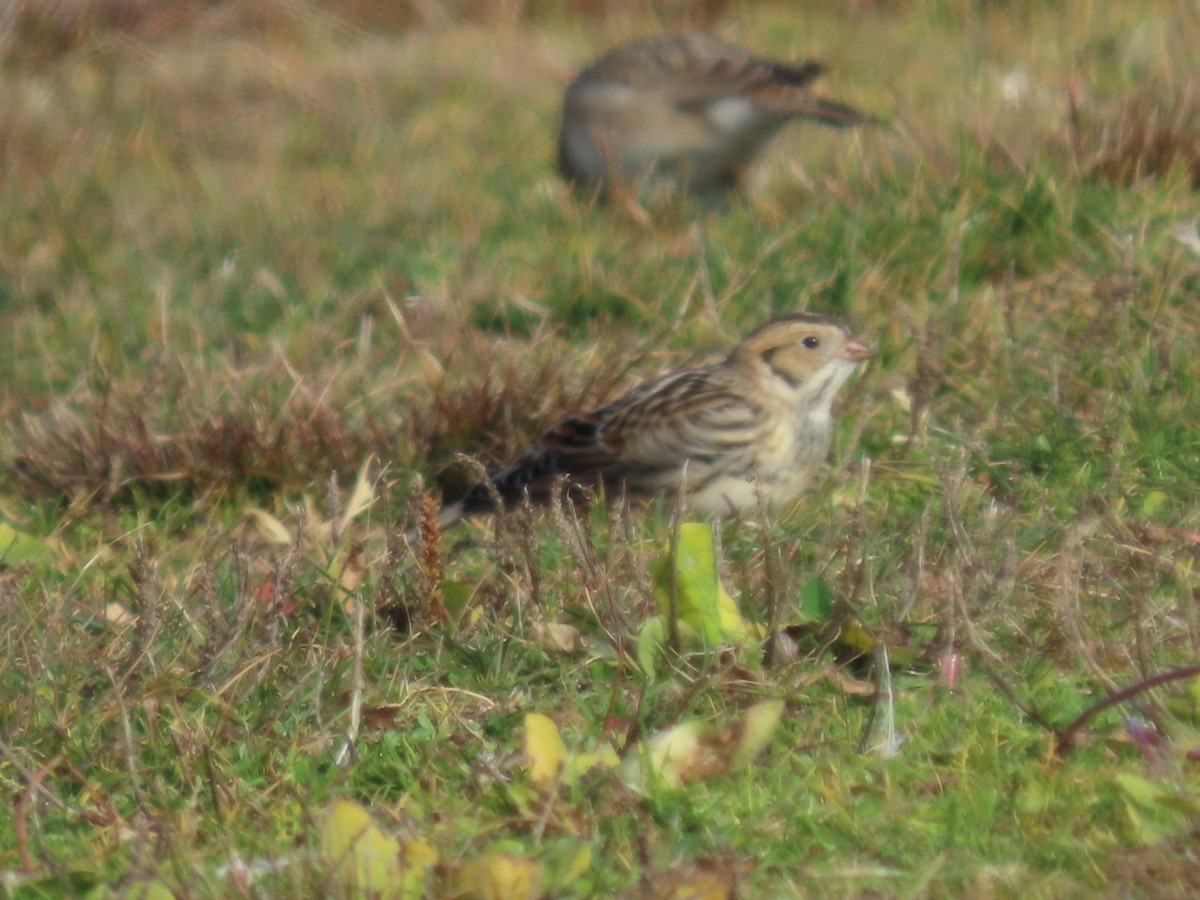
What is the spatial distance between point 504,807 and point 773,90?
5.59 metres

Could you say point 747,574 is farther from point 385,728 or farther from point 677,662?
point 385,728

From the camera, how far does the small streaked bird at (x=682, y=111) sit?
7.98 meters

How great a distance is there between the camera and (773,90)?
808 cm

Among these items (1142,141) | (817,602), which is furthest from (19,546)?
(1142,141)

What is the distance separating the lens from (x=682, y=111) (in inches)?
331

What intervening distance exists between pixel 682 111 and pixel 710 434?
3623mm

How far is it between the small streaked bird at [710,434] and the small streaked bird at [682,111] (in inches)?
103

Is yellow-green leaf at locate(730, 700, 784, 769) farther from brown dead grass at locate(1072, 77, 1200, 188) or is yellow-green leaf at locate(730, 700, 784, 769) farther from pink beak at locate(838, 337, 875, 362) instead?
brown dead grass at locate(1072, 77, 1200, 188)

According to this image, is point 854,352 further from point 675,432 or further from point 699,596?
point 699,596

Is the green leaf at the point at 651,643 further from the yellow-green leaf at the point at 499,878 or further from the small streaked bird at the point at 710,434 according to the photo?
the small streaked bird at the point at 710,434

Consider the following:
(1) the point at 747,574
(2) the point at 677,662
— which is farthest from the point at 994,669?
(1) the point at 747,574

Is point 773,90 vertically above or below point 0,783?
below

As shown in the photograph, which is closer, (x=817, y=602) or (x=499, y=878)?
(x=499, y=878)

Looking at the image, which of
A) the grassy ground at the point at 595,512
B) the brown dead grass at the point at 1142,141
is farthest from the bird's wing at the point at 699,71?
the brown dead grass at the point at 1142,141
